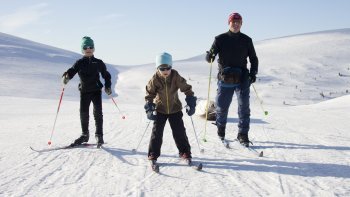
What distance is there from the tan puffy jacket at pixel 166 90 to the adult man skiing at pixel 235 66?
4.72ft

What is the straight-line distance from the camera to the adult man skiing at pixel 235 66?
759cm

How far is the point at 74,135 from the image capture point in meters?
9.49

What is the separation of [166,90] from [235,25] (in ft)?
6.53

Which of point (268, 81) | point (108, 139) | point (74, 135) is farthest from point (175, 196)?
point (268, 81)

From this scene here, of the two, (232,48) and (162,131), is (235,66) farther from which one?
(162,131)

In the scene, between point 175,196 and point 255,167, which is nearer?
point 175,196

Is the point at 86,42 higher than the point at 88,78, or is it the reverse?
the point at 86,42

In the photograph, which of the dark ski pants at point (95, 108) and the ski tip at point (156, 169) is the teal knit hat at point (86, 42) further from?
the ski tip at point (156, 169)

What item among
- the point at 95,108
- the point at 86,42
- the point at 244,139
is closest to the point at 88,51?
the point at 86,42

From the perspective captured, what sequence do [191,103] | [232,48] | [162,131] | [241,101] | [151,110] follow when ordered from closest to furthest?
[151,110] → [191,103] → [162,131] → [232,48] → [241,101]

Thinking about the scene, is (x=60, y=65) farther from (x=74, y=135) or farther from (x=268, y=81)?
(x=74, y=135)

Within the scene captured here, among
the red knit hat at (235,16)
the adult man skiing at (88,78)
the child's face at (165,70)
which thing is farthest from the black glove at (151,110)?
the red knit hat at (235,16)

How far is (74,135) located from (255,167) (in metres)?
4.69

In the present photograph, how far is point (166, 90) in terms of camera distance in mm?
6402
